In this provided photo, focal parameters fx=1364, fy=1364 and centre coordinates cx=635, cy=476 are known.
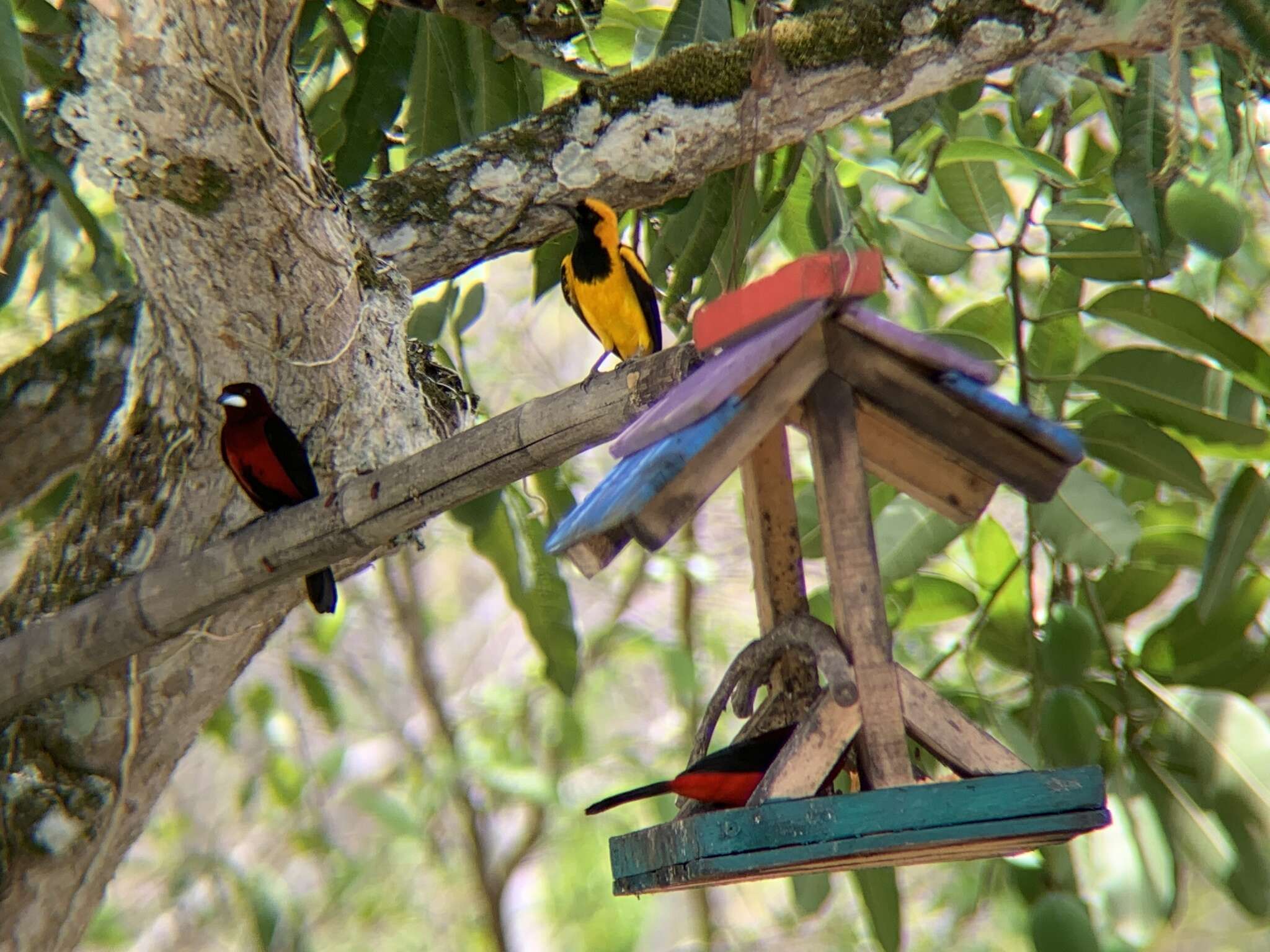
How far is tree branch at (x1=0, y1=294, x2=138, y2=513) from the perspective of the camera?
9.83 ft

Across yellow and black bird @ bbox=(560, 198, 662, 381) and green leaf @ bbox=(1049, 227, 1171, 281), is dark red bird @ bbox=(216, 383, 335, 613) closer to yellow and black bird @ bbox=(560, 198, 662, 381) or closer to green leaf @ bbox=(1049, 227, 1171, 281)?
yellow and black bird @ bbox=(560, 198, 662, 381)

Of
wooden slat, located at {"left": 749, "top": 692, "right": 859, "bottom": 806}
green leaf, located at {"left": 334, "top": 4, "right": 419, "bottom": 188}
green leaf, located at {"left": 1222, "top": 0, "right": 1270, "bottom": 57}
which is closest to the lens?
wooden slat, located at {"left": 749, "top": 692, "right": 859, "bottom": 806}

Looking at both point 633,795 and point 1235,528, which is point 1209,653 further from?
point 633,795

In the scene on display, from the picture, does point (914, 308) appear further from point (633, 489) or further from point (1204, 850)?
point (633, 489)

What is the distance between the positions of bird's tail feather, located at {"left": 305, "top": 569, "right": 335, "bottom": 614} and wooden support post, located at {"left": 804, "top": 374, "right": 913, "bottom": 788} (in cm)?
133

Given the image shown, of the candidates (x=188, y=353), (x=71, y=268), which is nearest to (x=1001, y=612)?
(x=188, y=353)

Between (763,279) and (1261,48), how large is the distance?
1.56m

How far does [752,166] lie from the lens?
2.47 m

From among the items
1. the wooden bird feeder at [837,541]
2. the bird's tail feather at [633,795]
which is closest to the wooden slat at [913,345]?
the wooden bird feeder at [837,541]

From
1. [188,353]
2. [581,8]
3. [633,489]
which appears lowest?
[633,489]

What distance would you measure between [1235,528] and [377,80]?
217 cm

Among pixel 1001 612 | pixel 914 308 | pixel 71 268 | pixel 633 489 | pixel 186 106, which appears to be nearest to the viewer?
pixel 633 489

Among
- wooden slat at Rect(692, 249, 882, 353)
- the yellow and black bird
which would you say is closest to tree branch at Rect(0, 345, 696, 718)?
wooden slat at Rect(692, 249, 882, 353)

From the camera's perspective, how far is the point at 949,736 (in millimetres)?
1705
